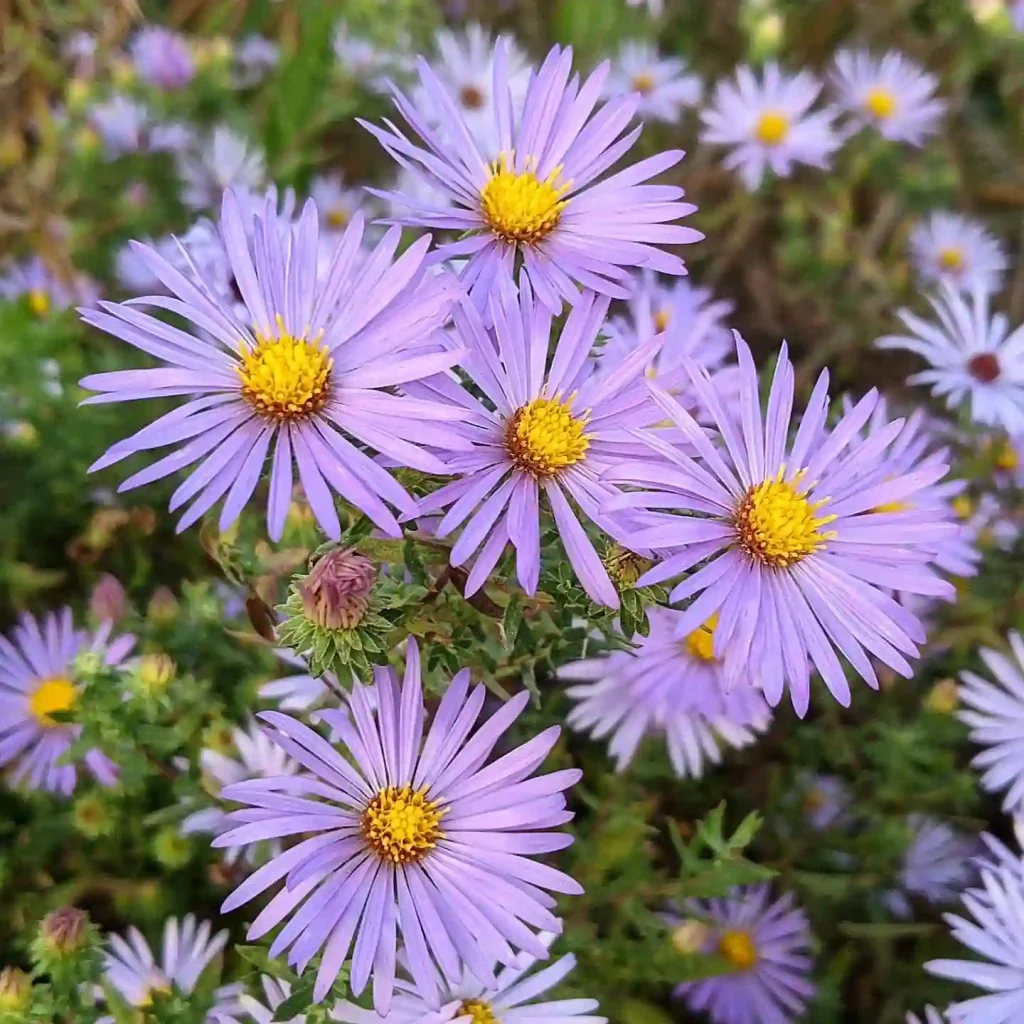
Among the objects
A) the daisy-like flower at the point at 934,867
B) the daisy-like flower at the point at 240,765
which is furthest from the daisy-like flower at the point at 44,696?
the daisy-like flower at the point at 934,867

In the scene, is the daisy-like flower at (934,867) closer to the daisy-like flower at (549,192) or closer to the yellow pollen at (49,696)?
the daisy-like flower at (549,192)

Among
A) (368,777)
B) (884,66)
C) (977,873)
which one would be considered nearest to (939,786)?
(977,873)

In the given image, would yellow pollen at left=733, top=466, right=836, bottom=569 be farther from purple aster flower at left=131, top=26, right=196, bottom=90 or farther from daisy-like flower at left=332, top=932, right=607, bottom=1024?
purple aster flower at left=131, top=26, right=196, bottom=90

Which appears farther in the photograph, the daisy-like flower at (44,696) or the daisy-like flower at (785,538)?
the daisy-like flower at (44,696)

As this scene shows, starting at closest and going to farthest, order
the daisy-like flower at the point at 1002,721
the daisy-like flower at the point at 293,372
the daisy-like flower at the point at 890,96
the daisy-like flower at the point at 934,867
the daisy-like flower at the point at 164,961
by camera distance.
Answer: the daisy-like flower at the point at 293,372 < the daisy-like flower at the point at 164,961 < the daisy-like flower at the point at 1002,721 < the daisy-like flower at the point at 934,867 < the daisy-like flower at the point at 890,96

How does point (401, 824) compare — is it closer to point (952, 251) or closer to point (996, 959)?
point (996, 959)

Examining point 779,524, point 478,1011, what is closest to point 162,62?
point 779,524

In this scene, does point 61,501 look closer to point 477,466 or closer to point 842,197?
point 477,466

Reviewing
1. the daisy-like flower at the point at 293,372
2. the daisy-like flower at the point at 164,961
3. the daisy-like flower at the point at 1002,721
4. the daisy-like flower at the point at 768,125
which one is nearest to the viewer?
the daisy-like flower at the point at 293,372
